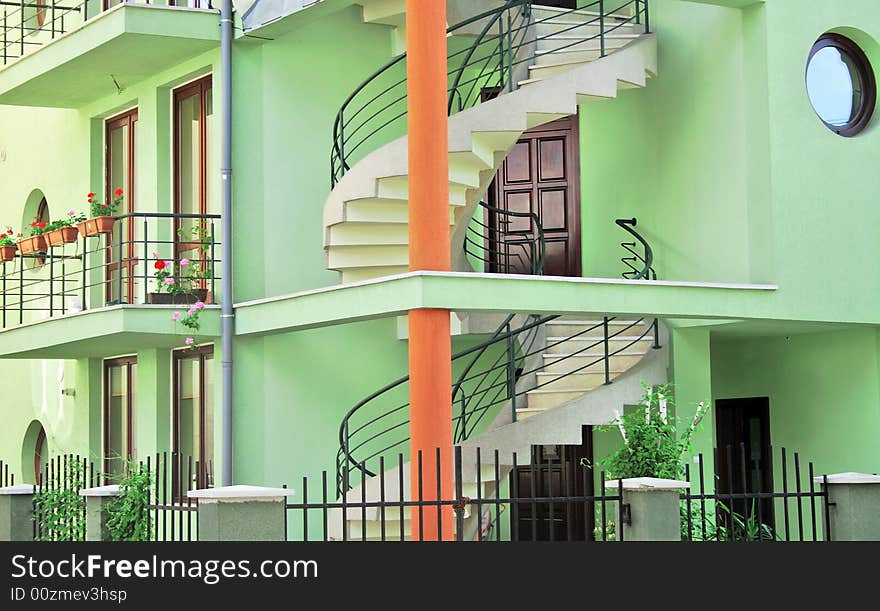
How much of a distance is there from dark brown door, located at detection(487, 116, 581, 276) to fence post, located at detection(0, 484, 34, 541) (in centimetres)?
668

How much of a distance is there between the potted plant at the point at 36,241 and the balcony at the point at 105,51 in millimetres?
1605

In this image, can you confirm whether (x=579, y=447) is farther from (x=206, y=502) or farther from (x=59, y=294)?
(x=206, y=502)

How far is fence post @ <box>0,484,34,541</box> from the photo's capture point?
12.3 metres

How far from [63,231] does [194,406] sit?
249 centimetres

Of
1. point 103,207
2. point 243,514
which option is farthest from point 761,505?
point 103,207

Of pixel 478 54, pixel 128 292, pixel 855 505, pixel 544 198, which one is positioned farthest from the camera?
pixel 544 198

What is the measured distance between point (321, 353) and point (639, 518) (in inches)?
255

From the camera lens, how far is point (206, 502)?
873 centimetres

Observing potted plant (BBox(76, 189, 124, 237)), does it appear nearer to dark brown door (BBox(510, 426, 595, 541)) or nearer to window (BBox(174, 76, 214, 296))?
window (BBox(174, 76, 214, 296))

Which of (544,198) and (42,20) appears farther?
(42,20)

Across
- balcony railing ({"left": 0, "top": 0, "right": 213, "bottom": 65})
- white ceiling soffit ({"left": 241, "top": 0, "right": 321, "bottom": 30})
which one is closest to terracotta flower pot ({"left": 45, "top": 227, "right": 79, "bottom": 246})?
balcony railing ({"left": 0, "top": 0, "right": 213, "bottom": 65})

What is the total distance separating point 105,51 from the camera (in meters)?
15.5

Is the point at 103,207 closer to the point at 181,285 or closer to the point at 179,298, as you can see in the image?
the point at 181,285

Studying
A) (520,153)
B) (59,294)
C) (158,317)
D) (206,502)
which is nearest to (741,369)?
(520,153)
